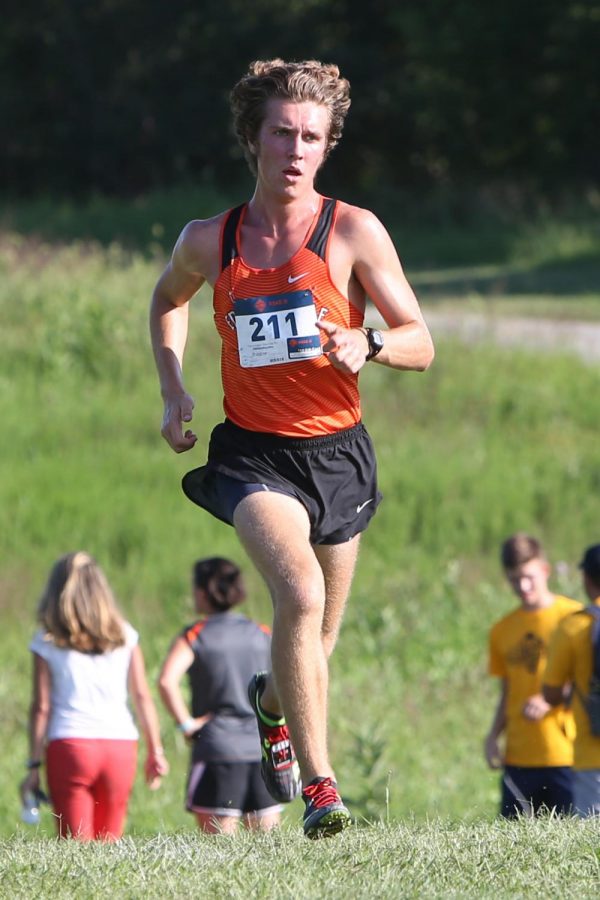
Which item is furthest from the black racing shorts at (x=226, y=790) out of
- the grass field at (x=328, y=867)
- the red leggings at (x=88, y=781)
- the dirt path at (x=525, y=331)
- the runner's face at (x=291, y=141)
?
the dirt path at (x=525, y=331)

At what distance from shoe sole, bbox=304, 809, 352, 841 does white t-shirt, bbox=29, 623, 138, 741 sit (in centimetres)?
283

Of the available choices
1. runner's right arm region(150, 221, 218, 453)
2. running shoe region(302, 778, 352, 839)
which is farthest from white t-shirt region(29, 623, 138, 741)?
running shoe region(302, 778, 352, 839)

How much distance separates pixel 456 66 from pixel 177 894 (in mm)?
42185

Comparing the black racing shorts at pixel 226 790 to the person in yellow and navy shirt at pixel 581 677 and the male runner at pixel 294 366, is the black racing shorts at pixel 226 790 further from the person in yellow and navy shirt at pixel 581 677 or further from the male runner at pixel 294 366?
the male runner at pixel 294 366

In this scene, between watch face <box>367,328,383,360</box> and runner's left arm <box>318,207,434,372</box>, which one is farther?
runner's left arm <box>318,207,434,372</box>

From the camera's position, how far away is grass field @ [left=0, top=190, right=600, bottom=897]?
512 cm

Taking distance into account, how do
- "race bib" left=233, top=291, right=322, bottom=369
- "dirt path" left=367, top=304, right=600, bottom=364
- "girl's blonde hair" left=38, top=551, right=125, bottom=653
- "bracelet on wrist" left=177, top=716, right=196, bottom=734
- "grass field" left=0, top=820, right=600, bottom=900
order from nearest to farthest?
"grass field" left=0, top=820, right=600, bottom=900 < "race bib" left=233, top=291, right=322, bottom=369 < "girl's blonde hair" left=38, top=551, right=125, bottom=653 < "bracelet on wrist" left=177, top=716, right=196, bottom=734 < "dirt path" left=367, top=304, right=600, bottom=364

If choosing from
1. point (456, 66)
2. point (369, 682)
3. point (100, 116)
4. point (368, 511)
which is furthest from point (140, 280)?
point (100, 116)

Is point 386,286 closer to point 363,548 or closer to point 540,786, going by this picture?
point 540,786

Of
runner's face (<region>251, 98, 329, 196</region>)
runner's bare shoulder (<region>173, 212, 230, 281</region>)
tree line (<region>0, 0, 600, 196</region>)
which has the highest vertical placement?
tree line (<region>0, 0, 600, 196</region>)

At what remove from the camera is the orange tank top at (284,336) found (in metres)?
5.68

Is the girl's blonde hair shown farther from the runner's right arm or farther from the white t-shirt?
the runner's right arm

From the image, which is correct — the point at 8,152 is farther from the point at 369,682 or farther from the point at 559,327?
the point at 369,682

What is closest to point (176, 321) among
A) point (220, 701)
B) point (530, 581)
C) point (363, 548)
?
point (220, 701)
